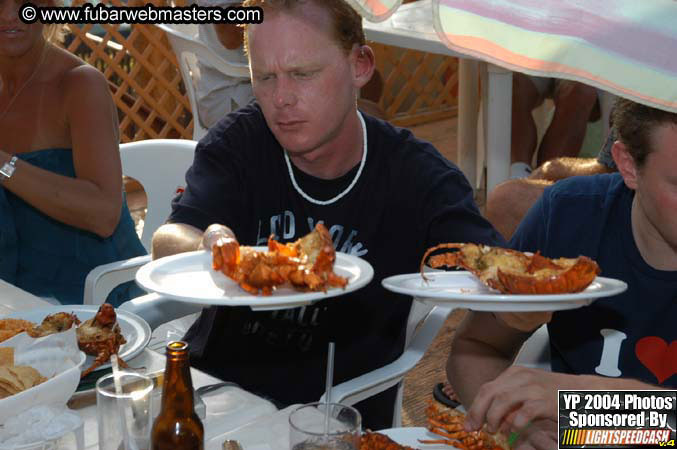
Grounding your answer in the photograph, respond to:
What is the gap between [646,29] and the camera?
656 mm

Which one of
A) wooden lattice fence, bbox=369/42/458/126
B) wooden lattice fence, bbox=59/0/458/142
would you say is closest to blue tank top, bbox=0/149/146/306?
wooden lattice fence, bbox=59/0/458/142

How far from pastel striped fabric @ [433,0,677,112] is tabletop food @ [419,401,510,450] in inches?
18.7

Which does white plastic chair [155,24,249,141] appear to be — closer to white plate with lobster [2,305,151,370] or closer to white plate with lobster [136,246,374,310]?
white plate with lobster [2,305,151,370]

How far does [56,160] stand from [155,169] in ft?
0.94

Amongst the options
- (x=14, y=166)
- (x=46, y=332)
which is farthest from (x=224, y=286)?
(x=14, y=166)

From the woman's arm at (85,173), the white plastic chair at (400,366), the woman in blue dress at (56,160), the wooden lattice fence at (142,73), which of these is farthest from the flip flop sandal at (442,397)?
the wooden lattice fence at (142,73)

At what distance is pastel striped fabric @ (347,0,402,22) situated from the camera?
0.79 metres

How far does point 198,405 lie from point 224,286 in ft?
0.47

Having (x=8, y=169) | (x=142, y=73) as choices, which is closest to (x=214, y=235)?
(x=8, y=169)

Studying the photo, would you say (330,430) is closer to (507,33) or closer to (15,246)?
(507,33)

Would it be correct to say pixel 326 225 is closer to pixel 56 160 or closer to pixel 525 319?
pixel 525 319

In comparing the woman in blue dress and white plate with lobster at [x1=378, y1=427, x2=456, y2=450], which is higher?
the woman in blue dress

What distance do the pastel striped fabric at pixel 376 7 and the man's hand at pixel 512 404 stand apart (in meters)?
0.51

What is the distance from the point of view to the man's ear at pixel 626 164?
1188mm
